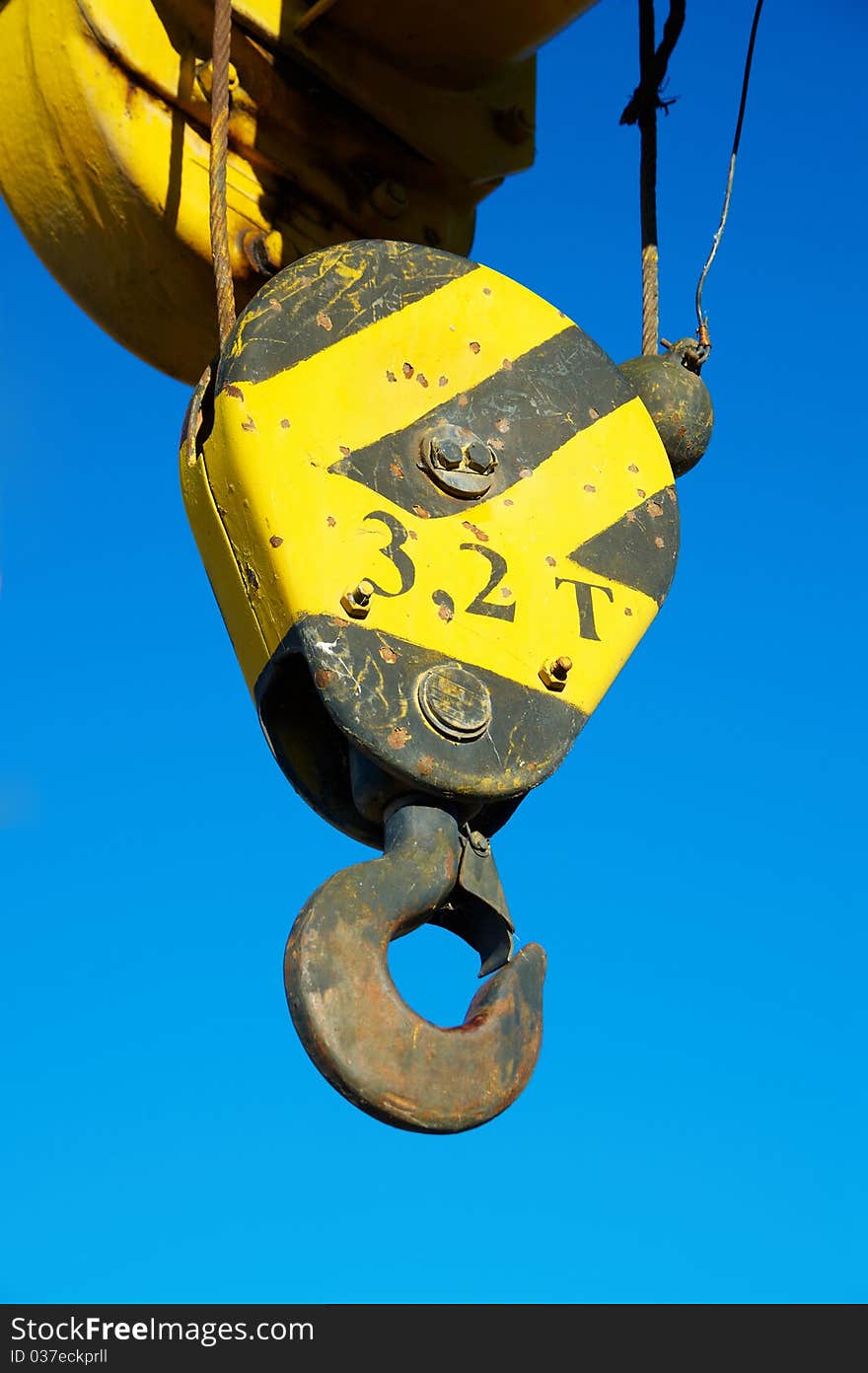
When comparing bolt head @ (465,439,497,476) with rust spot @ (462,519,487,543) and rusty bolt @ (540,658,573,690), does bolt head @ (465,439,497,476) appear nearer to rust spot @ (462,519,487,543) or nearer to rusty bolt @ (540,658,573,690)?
rust spot @ (462,519,487,543)

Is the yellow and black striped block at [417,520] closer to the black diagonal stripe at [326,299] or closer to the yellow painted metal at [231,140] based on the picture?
the black diagonal stripe at [326,299]

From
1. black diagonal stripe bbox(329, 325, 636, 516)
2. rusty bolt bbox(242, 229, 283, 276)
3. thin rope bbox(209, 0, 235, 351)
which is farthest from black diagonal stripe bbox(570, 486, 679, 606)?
rusty bolt bbox(242, 229, 283, 276)

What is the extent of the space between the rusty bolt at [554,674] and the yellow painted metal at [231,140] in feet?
2.78

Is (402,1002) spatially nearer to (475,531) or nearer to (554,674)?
(554,674)

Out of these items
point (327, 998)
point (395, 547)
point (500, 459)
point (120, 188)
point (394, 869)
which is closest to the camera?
point (327, 998)

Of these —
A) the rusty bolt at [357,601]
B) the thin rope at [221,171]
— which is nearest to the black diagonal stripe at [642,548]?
the rusty bolt at [357,601]

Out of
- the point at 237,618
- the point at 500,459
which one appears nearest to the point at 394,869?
the point at 237,618

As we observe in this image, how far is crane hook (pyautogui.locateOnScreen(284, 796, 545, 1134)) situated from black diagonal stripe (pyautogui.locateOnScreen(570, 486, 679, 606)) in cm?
42

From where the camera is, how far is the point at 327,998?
6.36 feet

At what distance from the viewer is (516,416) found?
2453 millimetres

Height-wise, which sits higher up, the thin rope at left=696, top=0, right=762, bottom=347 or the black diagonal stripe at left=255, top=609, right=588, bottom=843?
the thin rope at left=696, top=0, right=762, bottom=347

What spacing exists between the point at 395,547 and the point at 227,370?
10.5 inches

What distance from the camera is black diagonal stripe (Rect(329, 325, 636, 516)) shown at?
228 centimetres

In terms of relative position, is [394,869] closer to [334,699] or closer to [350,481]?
[334,699]
